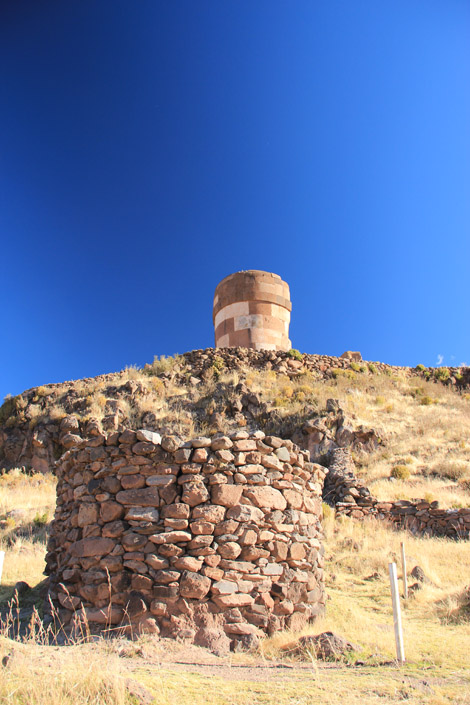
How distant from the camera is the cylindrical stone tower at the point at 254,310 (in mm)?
18562

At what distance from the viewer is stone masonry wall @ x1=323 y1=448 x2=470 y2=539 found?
9617 millimetres

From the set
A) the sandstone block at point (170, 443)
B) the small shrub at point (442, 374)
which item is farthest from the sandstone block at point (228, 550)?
the small shrub at point (442, 374)

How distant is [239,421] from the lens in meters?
15.1

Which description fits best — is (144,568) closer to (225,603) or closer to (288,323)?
(225,603)

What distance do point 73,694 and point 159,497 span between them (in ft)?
7.74

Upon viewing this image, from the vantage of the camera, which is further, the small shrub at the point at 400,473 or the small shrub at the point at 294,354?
the small shrub at the point at 294,354

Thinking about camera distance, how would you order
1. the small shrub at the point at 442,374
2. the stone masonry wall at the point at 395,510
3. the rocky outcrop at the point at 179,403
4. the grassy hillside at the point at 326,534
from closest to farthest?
the grassy hillside at the point at 326,534, the stone masonry wall at the point at 395,510, the rocky outcrop at the point at 179,403, the small shrub at the point at 442,374

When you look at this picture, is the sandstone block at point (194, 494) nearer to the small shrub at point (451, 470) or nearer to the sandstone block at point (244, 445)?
the sandstone block at point (244, 445)

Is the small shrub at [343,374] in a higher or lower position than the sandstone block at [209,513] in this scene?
higher

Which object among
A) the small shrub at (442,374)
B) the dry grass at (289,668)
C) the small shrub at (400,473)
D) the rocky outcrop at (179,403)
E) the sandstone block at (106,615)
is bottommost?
the dry grass at (289,668)

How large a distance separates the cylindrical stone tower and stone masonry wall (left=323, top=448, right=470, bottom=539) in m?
7.57

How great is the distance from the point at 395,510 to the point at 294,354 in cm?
878


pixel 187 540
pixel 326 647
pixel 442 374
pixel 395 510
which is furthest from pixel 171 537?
pixel 442 374

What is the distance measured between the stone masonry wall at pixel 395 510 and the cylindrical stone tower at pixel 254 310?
298 inches
